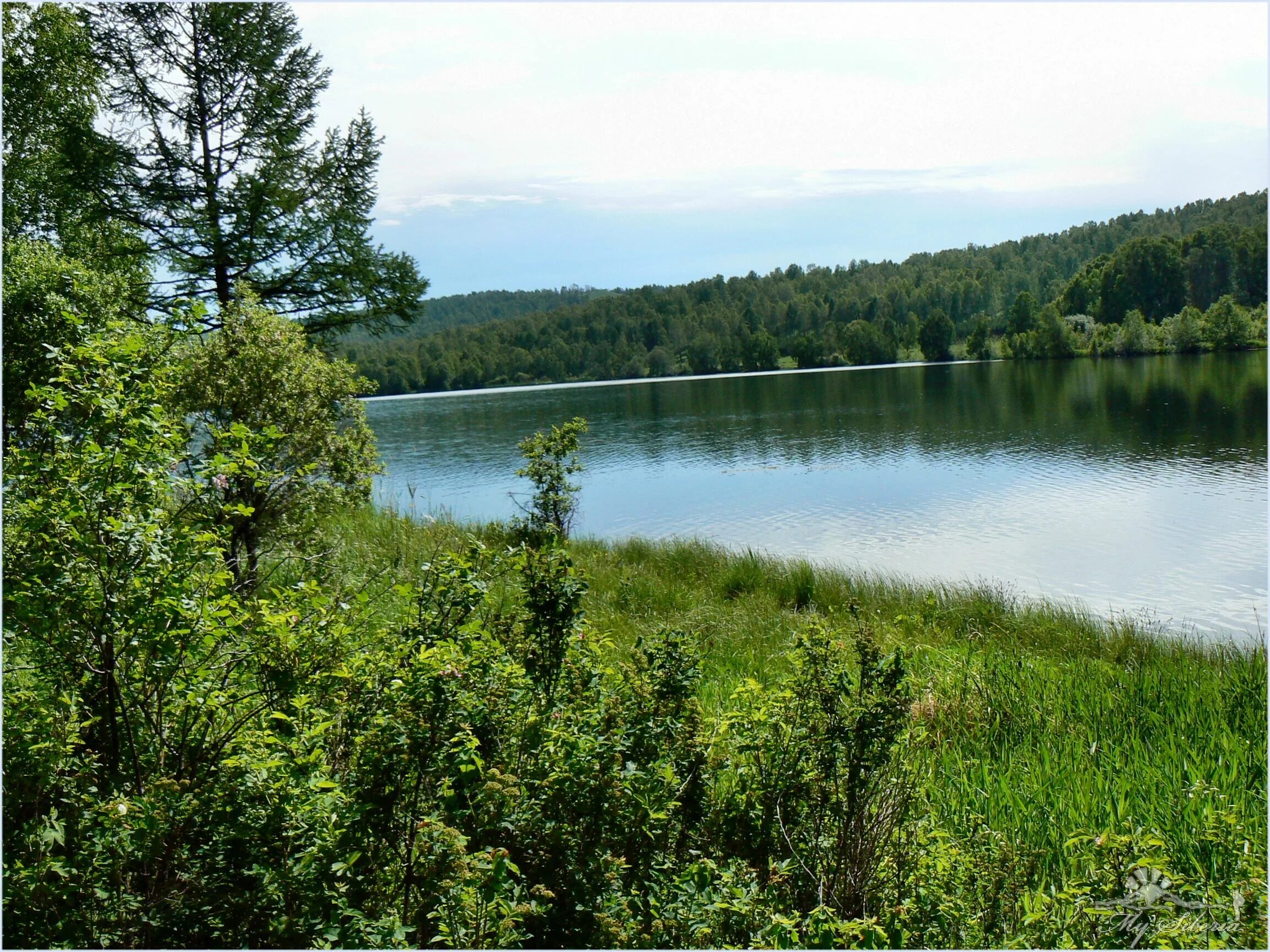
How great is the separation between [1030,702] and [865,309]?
11907 centimetres

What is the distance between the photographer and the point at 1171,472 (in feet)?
67.0

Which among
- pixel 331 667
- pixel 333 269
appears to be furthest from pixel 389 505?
pixel 331 667

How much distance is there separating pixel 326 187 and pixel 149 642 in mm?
13868

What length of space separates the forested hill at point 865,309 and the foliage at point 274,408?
5831 centimetres

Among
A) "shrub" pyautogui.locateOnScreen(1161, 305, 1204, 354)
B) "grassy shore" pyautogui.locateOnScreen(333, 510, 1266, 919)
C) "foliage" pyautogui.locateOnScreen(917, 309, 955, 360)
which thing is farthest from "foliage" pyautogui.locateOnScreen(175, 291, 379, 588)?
"foliage" pyautogui.locateOnScreen(917, 309, 955, 360)

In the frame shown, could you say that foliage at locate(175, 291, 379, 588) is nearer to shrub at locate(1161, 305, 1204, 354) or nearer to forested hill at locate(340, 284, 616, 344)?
shrub at locate(1161, 305, 1204, 354)

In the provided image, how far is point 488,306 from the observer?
447 ft

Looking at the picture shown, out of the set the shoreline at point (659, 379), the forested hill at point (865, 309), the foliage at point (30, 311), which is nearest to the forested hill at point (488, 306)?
the forested hill at point (865, 309)

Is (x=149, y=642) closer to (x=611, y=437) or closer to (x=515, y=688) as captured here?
(x=515, y=688)

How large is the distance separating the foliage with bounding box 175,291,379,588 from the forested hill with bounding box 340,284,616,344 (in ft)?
332

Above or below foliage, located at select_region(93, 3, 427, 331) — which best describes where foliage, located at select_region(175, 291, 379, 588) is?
below

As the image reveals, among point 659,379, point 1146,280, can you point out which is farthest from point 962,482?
point 659,379

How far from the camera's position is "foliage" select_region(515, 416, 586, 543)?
12.9 m

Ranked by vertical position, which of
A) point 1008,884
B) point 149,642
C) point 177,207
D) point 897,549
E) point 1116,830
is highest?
point 177,207
